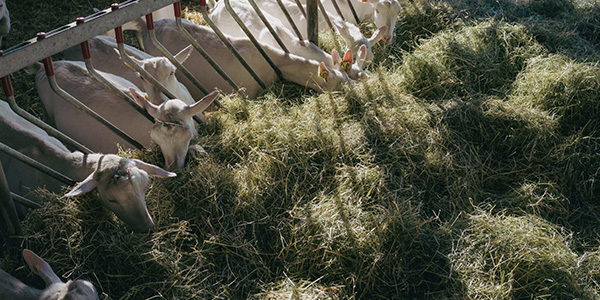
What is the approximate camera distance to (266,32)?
19.4 feet

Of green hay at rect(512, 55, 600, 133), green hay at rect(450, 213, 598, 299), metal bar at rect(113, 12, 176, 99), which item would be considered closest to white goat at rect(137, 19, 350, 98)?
metal bar at rect(113, 12, 176, 99)

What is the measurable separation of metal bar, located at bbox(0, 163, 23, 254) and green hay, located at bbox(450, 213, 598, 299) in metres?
2.84

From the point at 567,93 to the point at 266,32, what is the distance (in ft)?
10.6

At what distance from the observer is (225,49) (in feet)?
17.8

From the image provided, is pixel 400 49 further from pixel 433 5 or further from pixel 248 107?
pixel 248 107

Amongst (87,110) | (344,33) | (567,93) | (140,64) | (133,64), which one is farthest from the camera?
(344,33)

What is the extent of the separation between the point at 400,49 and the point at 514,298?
3273mm

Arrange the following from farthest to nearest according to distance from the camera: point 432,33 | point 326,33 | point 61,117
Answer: point 326,33 → point 432,33 → point 61,117

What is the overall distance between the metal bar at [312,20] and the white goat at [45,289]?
3.70 meters

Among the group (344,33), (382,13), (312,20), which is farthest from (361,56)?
(382,13)

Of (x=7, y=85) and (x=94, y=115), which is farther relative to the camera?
(x=94, y=115)

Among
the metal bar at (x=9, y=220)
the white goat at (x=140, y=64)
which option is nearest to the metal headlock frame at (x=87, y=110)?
the white goat at (x=140, y=64)

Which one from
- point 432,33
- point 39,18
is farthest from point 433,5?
point 39,18

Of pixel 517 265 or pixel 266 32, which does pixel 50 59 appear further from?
pixel 517 265
